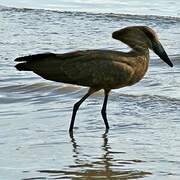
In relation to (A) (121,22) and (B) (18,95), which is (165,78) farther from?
(A) (121,22)

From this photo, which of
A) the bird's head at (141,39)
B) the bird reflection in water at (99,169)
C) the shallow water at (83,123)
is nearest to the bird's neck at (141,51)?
the bird's head at (141,39)

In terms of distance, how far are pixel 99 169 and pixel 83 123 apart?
1.64 metres

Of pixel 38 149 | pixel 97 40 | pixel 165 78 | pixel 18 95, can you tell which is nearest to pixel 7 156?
pixel 38 149

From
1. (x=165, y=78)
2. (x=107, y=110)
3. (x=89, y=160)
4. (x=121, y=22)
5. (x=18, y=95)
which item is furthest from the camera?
(x=121, y=22)

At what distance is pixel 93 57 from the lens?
743 centimetres

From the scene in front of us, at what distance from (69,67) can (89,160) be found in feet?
4.42

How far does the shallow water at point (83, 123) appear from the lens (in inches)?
237

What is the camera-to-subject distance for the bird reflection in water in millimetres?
5828

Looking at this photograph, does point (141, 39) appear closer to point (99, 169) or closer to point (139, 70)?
point (139, 70)

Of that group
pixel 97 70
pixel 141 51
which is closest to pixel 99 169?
pixel 97 70

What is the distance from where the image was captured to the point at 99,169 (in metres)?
6.02

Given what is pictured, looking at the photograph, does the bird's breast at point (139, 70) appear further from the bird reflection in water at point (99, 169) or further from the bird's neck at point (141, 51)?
the bird reflection in water at point (99, 169)

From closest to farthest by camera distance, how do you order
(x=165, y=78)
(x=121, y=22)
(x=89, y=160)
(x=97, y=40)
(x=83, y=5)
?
(x=89, y=160) → (x=165, y=78) → (x=97, y=40) → (x=121, y=22) → (x=83, y=5)

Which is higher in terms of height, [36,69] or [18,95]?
[36,69]
